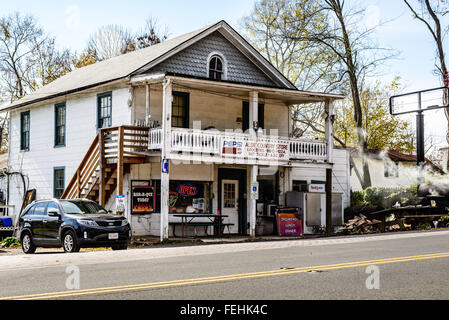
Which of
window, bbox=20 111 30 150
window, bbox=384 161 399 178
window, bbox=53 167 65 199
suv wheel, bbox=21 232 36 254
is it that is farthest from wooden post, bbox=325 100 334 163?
window, bbox=384 161 399 178

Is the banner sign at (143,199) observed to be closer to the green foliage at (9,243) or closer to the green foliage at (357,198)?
the green foliage at (9,243)

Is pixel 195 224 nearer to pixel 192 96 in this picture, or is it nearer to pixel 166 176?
pixel 166 176

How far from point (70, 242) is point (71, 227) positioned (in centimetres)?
45

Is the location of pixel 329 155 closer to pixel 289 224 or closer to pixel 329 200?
pixel 329 200

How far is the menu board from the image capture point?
82.5ft

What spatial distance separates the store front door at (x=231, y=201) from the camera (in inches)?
1019

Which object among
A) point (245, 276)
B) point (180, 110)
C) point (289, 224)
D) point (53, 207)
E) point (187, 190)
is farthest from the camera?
point (289, 224)

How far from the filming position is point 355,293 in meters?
8.64

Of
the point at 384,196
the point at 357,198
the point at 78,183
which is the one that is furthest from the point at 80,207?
the point at 384,196

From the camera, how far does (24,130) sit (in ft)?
101

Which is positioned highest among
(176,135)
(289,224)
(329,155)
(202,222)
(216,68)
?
(216,68)

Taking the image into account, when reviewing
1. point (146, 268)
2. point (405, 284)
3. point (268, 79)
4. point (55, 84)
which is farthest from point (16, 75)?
point (405, 284)

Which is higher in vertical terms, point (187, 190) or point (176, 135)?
point (176, 135)
